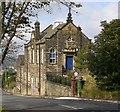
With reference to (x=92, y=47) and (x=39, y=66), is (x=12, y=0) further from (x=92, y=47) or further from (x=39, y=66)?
(x=39, y=66)

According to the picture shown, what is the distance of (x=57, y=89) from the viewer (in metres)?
46.9

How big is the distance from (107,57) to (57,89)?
41.4ft

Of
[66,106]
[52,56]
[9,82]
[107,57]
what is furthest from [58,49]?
Result: [9,82]

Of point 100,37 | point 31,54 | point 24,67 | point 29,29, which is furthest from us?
point 24,67

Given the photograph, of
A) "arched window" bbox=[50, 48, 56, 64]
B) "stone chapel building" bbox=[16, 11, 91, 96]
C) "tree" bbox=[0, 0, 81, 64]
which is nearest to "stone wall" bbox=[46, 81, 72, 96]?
"stone chapel building" bbox=[16, 11, 91, 96]

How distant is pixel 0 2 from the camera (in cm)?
1394

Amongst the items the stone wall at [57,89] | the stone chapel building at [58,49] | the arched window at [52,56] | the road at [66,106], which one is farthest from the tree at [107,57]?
the arched window at [52,56]

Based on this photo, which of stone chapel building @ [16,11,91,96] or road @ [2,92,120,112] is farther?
stone chapel building @ [16,11,91,96]

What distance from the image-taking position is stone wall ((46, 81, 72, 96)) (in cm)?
4256

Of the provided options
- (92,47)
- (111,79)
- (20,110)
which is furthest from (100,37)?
(20,110)

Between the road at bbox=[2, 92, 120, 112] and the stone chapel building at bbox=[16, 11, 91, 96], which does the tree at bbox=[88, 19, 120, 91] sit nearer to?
the road at bbox=[2, 92, 120, 112]

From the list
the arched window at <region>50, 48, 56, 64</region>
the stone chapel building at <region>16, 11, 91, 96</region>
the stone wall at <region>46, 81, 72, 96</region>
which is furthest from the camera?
the arched window at <region>50, 48, 56, 64</region>

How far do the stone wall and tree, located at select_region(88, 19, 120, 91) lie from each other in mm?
5856

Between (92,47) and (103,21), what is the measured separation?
2850 millimetres
